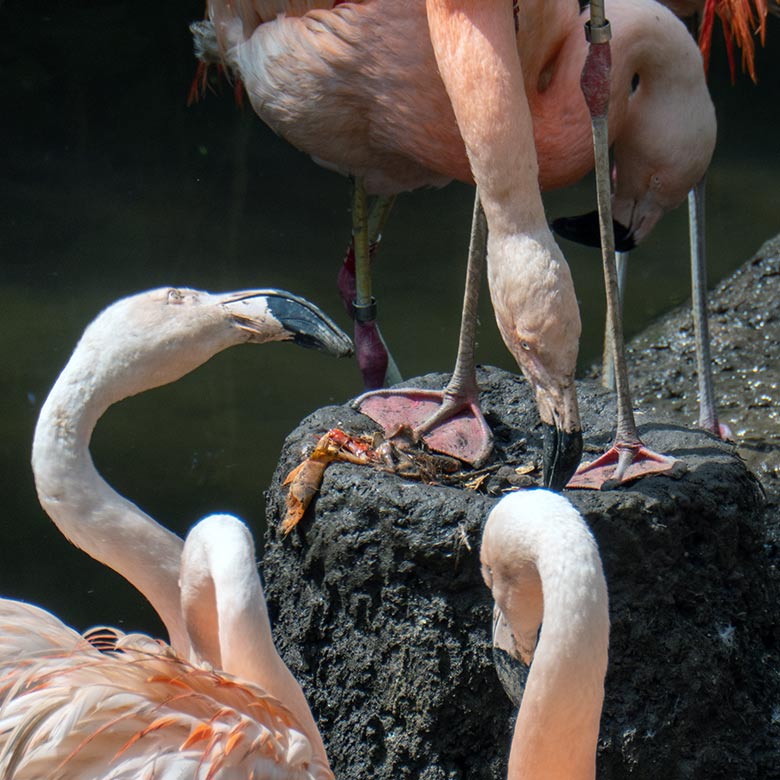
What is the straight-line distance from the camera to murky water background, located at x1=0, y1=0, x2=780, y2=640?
4.45m

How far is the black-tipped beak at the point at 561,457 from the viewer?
8.47ft

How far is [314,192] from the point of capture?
6.62 metres

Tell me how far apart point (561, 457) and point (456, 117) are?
88cm

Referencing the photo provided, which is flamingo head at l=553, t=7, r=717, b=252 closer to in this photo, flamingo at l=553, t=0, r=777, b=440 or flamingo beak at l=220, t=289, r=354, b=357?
flamingo at l=553, t=0, r=777, b=440

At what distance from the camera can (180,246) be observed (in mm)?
6027

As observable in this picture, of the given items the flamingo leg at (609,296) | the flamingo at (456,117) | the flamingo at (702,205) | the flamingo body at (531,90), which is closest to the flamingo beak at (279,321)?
the flamingo at (456,117)

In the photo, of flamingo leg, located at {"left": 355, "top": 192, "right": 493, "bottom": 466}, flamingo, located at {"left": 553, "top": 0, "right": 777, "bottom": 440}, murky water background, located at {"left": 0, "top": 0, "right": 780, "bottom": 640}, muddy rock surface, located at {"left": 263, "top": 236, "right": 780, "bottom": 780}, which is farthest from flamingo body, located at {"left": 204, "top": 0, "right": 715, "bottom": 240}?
murky water background, located at {"left": 0, "top": 0, "right": 780, "bottom": 640}

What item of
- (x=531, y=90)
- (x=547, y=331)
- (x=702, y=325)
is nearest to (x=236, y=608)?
(x=547, y=331)

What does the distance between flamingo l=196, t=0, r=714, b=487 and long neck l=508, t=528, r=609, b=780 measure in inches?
35.9

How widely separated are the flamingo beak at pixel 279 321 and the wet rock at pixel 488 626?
462mm

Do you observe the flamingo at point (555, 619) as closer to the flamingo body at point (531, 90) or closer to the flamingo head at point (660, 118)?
the flamingo head at point (660, 118)

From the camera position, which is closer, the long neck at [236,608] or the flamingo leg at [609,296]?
the long neck at [236,608]

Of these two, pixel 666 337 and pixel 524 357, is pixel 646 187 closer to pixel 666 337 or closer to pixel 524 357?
pixel 524 357

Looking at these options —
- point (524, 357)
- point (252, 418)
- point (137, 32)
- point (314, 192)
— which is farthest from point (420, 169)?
point (137, 32)
